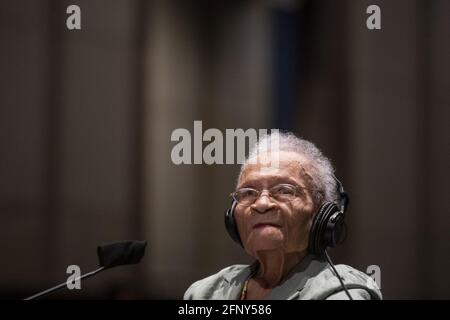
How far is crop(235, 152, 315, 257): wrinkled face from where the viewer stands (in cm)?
206

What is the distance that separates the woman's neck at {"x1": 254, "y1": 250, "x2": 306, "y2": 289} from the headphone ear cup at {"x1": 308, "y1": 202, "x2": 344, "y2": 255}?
0.06 metres

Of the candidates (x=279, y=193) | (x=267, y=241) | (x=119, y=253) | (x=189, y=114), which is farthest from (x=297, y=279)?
(x=189, y=114)

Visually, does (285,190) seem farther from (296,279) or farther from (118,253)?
(118,253)

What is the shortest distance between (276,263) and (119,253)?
45cm

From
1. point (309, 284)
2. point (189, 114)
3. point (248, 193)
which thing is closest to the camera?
point (309, 284)

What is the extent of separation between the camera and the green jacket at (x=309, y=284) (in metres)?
1.99

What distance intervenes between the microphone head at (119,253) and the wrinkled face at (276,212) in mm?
311

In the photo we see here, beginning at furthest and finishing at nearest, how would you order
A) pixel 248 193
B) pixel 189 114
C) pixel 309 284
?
1. pixel 189 114
2. pixel 248 193
3. pixel 309 284

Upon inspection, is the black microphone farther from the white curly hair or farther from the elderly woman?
the white curly hair

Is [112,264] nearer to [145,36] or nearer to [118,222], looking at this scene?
[118,222]

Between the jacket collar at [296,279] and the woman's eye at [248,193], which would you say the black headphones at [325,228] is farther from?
the woman's eye at [248,193]

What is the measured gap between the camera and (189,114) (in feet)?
10.0

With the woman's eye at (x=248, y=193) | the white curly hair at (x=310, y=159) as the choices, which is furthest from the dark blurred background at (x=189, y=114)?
the woman's eye at (x=248, y=193)

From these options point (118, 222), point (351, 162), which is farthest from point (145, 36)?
point (351, 162)
